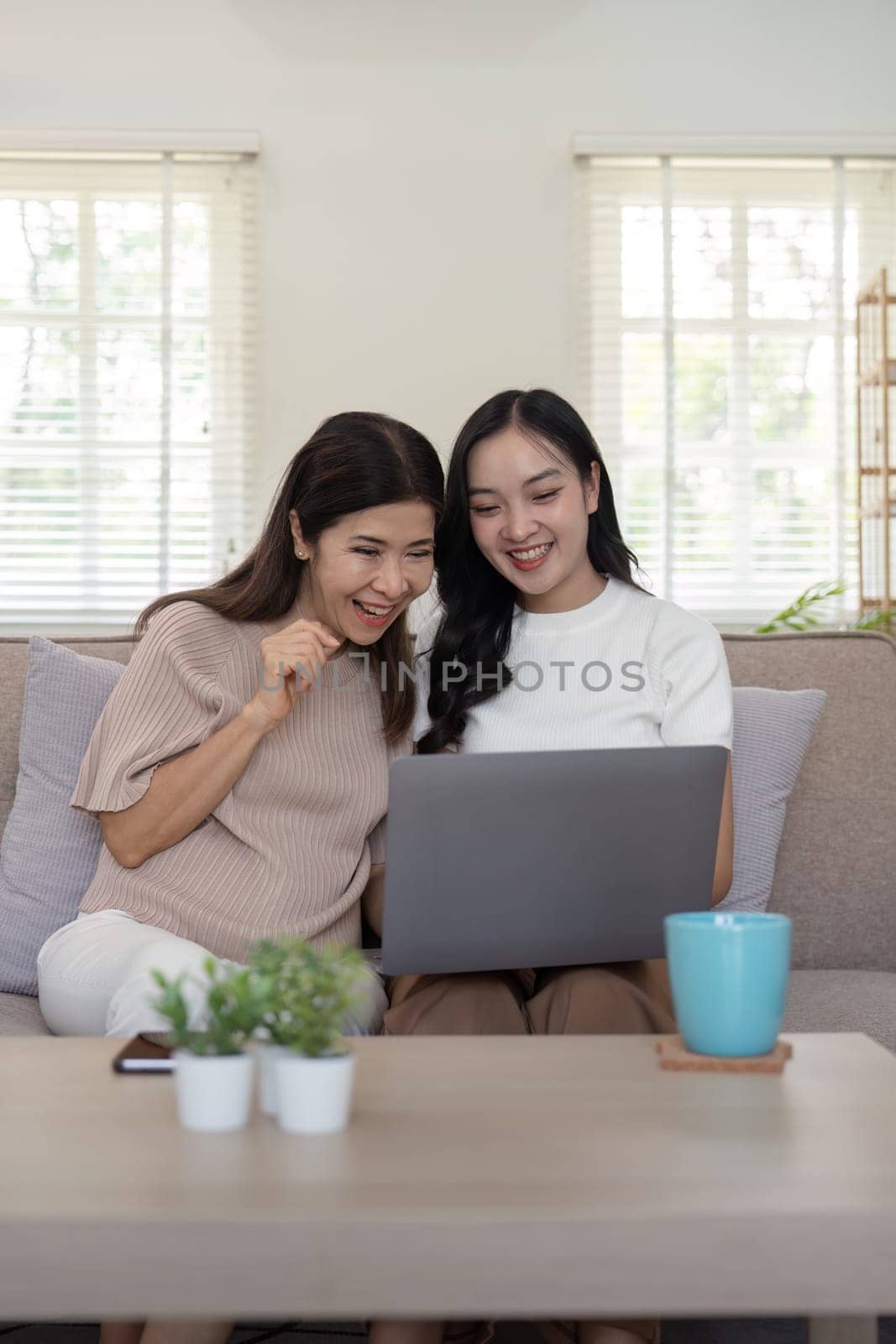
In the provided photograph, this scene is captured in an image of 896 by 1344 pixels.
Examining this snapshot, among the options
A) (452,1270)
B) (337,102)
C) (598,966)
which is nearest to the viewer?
(452,1270)

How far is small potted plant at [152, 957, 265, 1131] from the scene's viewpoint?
865 mm

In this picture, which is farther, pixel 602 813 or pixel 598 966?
pixel 598 966

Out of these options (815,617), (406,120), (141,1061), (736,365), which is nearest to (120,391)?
(406,120)

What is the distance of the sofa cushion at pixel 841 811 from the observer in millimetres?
1958

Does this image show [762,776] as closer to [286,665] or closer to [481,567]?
[481,567]

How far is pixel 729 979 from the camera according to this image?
1001 millimetres

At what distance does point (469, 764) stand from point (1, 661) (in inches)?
41.4

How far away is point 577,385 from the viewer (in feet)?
13.5

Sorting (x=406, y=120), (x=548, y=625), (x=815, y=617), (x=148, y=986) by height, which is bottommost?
(x=148, y=986)

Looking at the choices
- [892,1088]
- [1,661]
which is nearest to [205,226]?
[1,661]

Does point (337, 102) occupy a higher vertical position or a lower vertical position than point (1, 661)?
higher

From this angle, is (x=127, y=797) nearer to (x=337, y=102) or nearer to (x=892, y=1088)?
(x=892, y=1088)

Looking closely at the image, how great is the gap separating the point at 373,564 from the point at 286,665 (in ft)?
0.71

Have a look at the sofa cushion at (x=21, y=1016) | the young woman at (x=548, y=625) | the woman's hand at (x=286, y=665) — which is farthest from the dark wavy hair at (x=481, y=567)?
the sofa cushion at (x=21, y=1016)
